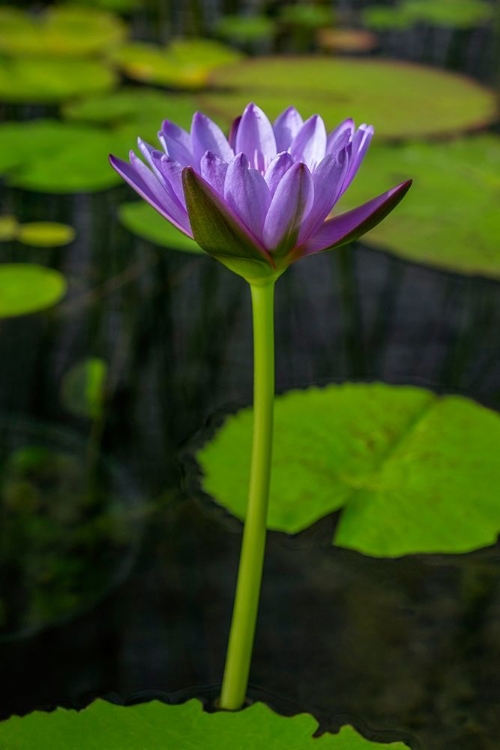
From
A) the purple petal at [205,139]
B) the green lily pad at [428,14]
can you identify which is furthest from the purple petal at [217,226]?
the green lily pad at [428,14]

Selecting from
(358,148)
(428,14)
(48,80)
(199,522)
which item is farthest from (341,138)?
(428,14)

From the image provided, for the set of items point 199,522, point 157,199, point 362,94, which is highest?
point 157,199

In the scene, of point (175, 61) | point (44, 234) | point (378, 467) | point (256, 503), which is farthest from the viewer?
point (175, 61)

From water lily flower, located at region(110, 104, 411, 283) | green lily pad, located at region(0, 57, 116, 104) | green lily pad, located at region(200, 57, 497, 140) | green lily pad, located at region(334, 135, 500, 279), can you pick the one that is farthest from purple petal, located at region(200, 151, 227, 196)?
green lily pad, located at region(0, 57, 116, 104)

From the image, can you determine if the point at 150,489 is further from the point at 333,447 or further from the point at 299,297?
the point at 299,297

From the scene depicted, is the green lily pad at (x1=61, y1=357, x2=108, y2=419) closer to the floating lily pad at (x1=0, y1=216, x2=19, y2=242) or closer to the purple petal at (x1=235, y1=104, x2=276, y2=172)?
the floating lily pad at (x1=0, y1=216, x2=19, y2=242)

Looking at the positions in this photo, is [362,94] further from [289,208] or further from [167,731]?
[167,731]
